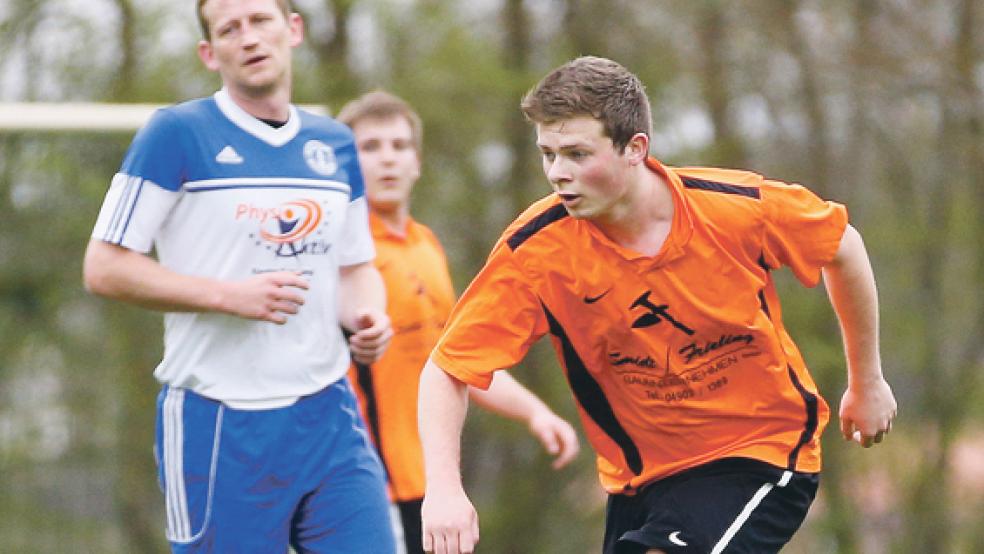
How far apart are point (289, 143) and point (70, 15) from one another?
8566mm

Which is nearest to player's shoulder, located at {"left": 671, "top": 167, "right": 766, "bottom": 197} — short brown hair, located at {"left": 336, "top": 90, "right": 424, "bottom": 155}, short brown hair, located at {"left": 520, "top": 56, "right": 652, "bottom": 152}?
short brown hair, located at {"left": 520, "top": 56, "right": 652, "bottom": 152}

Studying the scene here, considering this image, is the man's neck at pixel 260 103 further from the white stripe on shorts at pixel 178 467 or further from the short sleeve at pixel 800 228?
the short sleeve at pixel 800 228

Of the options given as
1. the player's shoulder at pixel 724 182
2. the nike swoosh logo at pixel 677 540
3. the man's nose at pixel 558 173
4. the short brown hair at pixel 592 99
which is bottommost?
the nike swoosh logo at pixel 677 540

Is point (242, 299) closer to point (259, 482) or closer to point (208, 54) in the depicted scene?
point (259, 482)

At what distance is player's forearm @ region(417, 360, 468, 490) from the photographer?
3.25 metres

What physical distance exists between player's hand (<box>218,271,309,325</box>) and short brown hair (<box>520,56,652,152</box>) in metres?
0.80

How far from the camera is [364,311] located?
406cm

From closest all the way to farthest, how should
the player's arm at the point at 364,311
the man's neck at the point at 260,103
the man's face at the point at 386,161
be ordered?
the man's neck at the point at 260,103 < the player's arm at the point at 364,311 < the man's face at the point at 386,161

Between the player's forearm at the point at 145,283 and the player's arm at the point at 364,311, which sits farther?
the player's arm at the point at 364,311

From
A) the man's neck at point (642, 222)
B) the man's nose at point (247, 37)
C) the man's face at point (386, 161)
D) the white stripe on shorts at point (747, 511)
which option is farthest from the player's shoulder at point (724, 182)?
the man's face at point (386, 161)

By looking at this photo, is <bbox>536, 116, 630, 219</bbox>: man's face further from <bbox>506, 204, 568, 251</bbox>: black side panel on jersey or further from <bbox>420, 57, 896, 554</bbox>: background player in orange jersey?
<bbox>506, 204, 568, 251</bbox>: black side panel on jersey

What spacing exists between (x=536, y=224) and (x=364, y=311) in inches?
29.4

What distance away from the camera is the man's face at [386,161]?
5.05 metres

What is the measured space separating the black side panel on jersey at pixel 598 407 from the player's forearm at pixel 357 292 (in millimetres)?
666
